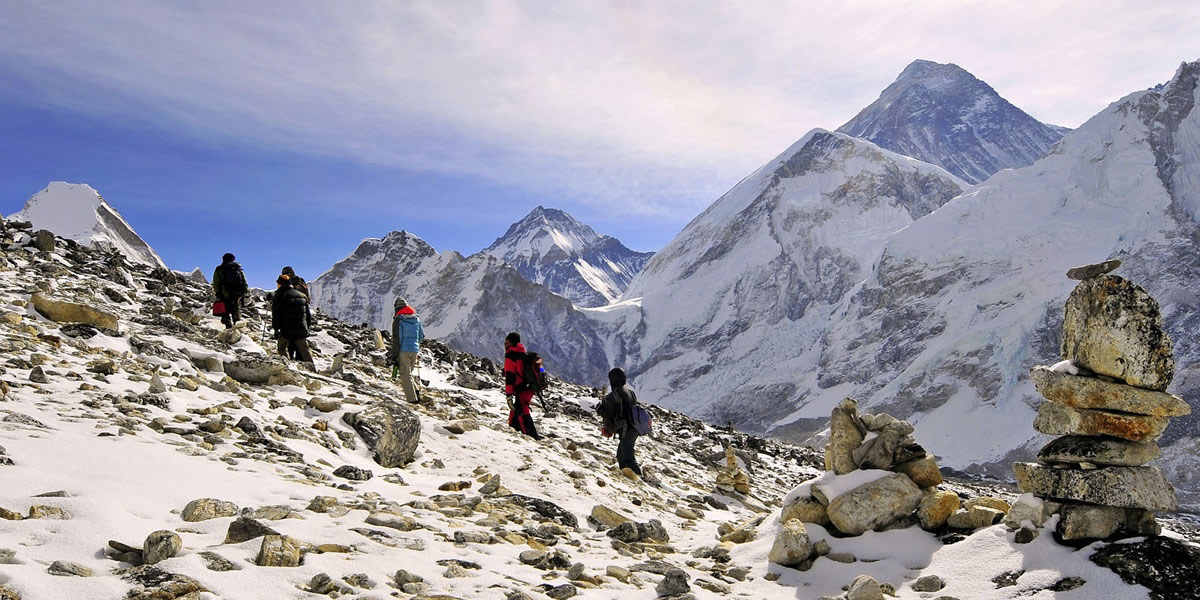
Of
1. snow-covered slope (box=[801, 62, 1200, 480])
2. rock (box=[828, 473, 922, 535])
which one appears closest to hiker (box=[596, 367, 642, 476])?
rock (box=[828, 473, 922, 535])

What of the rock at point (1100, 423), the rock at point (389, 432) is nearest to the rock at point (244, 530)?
the rock at point (389, 432)

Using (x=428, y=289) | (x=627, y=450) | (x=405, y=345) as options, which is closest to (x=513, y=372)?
(x=405, y=345)

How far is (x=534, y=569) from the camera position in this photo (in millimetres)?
7078

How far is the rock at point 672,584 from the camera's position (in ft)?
23.4

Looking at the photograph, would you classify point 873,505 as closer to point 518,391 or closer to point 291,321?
point 518,391

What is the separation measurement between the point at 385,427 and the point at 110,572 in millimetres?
6417

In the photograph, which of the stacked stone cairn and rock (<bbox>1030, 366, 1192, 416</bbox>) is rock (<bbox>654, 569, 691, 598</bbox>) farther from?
rock (<bbox>1030, 366, 1192, 416</bbox>)

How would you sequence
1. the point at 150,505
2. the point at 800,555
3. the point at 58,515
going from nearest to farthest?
the point at 58,515
the point at 150,505
the point at 800,555

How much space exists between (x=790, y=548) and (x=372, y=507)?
4.86 meters

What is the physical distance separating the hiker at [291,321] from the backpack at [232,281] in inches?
79.0

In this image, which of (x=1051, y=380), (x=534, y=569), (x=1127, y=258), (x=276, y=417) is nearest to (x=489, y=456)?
(x=276, y=417)

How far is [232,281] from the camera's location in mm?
17828

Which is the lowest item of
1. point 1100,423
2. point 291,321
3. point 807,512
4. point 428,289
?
point 807,512

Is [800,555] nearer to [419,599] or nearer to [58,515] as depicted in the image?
[419,599]
